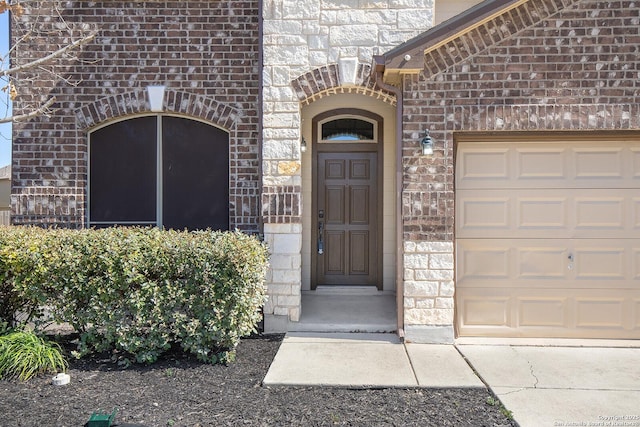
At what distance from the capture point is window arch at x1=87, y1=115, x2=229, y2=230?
661cm

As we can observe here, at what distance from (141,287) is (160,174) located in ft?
7.59

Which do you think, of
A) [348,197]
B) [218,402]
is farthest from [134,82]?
[218,402]

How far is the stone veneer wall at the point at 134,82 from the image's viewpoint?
254 inches

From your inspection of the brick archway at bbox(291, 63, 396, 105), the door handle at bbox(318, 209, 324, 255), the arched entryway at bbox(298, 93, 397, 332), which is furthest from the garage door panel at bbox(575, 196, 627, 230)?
the door handle at bbox(318, 209, 324, 255)

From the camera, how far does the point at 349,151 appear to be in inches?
293

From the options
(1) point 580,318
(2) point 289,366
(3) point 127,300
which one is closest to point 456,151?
(1) point 580,318

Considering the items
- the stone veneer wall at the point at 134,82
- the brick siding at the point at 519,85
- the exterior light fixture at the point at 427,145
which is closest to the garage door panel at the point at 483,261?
the brick siding at the point at 519,85

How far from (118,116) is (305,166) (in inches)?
109

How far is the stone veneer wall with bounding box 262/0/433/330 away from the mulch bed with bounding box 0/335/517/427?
1.71 m

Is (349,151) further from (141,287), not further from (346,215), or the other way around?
(141,287)

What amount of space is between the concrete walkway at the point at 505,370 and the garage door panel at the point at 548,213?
4.38 ft

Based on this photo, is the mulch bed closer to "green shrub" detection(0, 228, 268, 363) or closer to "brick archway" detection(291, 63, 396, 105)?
"green shrub" detection(0, 228, 268, 363)

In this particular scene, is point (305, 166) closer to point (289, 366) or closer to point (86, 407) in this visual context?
point (289, 366)

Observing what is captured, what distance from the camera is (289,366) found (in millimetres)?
4820
